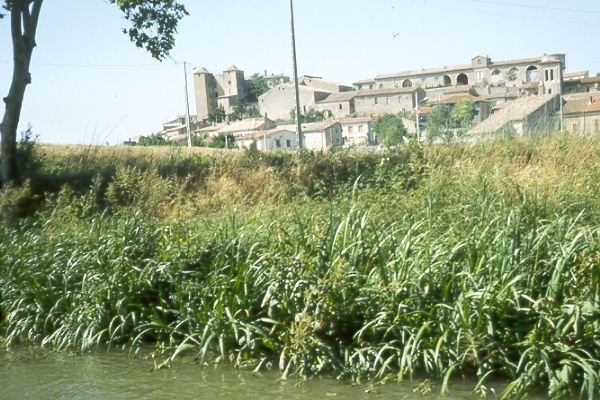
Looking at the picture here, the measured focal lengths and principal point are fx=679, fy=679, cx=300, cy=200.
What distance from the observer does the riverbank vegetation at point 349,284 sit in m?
4.37

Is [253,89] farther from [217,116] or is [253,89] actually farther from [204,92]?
[217,116]

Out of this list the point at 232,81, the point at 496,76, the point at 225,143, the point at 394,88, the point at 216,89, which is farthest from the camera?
the point at 496,76

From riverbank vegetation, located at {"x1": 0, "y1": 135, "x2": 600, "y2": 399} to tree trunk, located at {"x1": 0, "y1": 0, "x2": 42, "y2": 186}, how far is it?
211 inches

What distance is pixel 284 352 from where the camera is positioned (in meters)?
4.75

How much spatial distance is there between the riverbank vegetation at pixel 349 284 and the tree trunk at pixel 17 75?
5363 mm

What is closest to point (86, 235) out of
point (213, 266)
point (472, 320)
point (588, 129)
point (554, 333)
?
point (213, 266)

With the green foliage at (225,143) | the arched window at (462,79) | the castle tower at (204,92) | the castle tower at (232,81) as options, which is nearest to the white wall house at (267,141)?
the green foliage at (225,143)

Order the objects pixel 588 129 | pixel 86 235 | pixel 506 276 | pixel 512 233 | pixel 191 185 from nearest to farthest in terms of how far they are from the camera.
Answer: pixel 506 276 < pixel 512 233 < pixel 86 235 < pixel 191 185 < pixel 588 129

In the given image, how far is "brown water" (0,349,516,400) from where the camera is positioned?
432cm

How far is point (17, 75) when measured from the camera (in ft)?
39.6

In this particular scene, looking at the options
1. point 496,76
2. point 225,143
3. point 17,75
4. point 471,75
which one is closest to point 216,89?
point 471,75

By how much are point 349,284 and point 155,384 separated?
1.52 metres

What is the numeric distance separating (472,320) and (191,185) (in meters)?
7.32

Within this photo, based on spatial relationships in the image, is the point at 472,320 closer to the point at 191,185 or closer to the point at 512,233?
the point at 512,233
